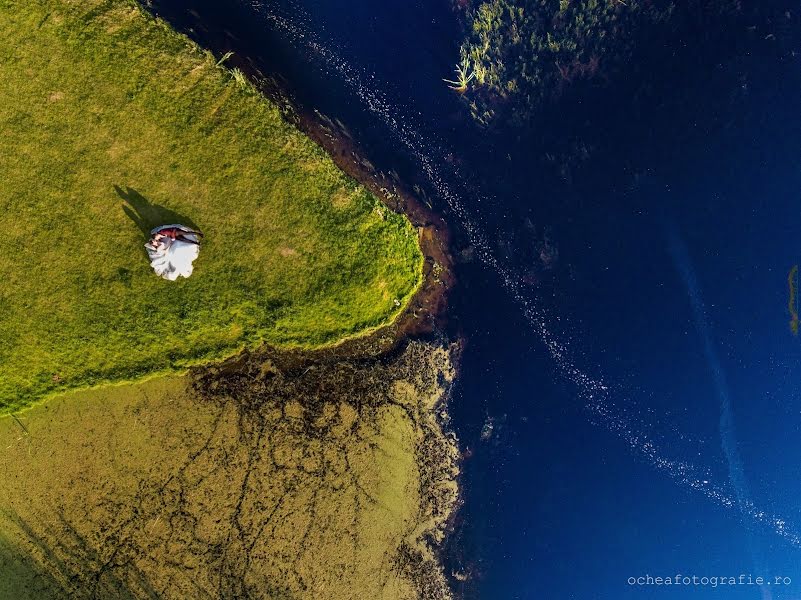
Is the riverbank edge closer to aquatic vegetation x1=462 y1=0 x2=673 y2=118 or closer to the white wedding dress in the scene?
the white wedding dress

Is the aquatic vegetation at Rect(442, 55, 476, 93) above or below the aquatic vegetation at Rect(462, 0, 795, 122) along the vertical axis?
below

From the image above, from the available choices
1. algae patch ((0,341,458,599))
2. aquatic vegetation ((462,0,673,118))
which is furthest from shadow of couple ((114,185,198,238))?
aquatic vegetation ((462,0,673,118))

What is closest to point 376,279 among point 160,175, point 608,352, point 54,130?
point 160,175

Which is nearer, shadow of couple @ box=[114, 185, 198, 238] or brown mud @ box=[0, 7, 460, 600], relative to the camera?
shadow of couple @ box=[114, 185, 198, 238]

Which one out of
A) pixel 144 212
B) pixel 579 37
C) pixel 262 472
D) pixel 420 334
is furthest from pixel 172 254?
pixel 579 37

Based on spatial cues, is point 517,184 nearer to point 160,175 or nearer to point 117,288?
point 160,175

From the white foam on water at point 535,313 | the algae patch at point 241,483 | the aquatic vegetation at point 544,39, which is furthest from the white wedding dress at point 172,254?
the aquatic vegetation at point 544,39

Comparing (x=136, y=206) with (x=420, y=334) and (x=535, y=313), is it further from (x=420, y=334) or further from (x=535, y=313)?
(x=535, y=313)
